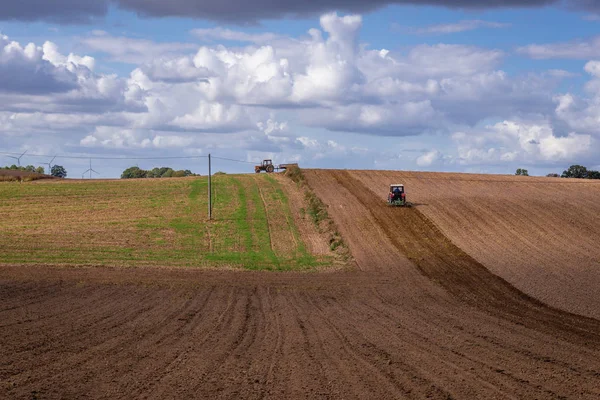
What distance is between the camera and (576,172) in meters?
125

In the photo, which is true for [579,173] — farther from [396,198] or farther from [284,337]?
[284,337]

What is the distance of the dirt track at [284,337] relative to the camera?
48.5 feet

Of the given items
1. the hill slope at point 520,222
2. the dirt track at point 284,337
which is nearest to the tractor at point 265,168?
the hill slope at point 520,222

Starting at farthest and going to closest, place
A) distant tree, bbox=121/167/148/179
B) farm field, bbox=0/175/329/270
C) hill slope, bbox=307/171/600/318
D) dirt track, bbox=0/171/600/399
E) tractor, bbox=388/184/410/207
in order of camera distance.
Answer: distant tree, bbox=121/167/148/179 < tractor, bbox=388/184/410/207 < farm field, bbox=0/175/329/270 < hill slope, bbox=307/171/600/318 < dirt track, bbox=0/171/600/399

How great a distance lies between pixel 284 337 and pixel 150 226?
33816mm

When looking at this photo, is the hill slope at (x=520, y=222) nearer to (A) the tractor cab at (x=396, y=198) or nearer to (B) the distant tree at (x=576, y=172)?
(A) the tractor cab at (x=396, y=198)

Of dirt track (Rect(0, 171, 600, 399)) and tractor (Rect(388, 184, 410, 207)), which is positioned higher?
tractor (Rect(388, 184, 410, 207))

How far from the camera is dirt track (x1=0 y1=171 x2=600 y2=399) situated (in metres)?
14.8

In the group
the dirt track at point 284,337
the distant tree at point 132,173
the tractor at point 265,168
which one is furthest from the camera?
the distant tree at point 132,173

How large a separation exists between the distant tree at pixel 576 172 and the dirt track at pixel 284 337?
308 feet

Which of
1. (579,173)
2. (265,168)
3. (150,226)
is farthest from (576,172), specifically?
(150,226)

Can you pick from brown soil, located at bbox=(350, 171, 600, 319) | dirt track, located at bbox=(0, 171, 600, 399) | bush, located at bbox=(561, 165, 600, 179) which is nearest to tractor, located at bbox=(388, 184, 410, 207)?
brown soil, located at bbox=(350, 171, 600, 319)

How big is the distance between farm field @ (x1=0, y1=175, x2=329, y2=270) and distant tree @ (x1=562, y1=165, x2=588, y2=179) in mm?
73194

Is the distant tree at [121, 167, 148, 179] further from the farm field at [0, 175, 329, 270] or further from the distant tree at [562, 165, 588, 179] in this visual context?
the distant tree at [562, 165, 588, 179]
